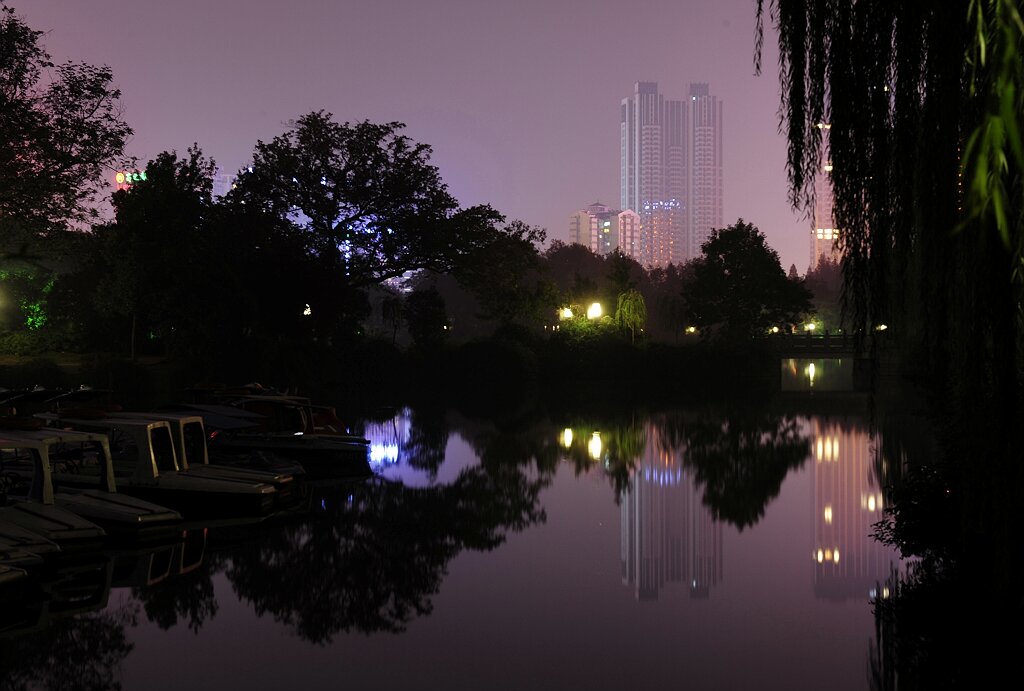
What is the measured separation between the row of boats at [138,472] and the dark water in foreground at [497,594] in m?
0.67

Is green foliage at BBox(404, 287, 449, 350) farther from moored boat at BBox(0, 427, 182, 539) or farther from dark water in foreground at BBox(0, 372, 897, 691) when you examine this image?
moored boat at BBox(0, 427, 182, 539)

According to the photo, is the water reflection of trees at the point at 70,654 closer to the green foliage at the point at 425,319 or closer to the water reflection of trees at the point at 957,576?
the water reflection of trees at the point at 957,576

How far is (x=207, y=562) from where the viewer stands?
1506cm

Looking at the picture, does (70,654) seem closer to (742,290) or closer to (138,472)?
(138,472)

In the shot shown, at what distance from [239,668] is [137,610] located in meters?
2.62

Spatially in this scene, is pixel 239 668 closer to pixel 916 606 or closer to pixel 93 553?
pixel 93 553

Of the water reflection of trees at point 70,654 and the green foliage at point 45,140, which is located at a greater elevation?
the green foliage at point 45,140

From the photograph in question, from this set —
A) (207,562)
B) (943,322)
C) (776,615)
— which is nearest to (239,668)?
(207,562)

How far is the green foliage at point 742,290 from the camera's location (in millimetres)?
71750

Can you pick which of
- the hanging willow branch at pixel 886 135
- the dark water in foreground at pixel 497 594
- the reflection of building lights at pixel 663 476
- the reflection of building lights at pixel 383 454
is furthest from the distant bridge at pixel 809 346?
the hanging willow branch at pixel 886 135

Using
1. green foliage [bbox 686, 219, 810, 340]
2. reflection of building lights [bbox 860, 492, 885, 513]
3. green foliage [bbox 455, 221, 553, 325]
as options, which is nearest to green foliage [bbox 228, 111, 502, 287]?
green foliage [bbox 455, 221, 553, 325]

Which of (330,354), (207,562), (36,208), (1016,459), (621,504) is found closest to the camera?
(1016,459)

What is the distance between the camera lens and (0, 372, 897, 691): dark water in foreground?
10492 mm

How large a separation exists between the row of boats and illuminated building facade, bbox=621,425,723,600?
6571mm
